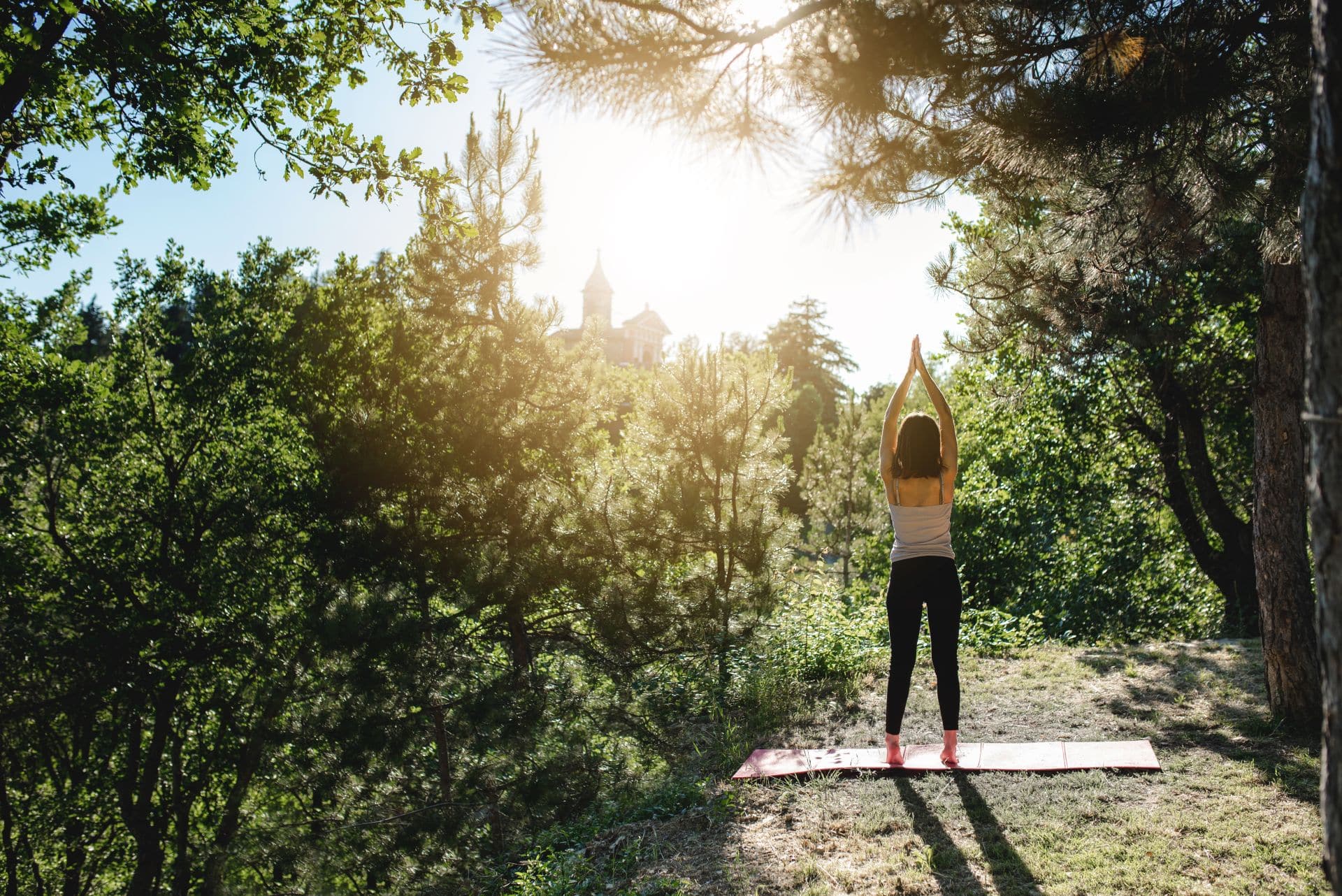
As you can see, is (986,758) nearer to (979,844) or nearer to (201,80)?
(979,844)

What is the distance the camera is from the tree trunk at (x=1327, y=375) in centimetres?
124

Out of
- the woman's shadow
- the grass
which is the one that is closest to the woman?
the woman's shadow

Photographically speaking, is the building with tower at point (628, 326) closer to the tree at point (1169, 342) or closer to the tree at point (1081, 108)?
the tree at point (1169, 342)

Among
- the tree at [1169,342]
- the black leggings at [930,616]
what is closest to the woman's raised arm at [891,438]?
the black leggings at [930,616]

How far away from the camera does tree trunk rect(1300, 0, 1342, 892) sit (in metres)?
1.24

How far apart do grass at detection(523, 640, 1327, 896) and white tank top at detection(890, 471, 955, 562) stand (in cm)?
124

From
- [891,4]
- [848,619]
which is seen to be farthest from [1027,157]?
[848,619]

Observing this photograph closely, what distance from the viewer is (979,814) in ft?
11.3

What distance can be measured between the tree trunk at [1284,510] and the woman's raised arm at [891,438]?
2.25 metres

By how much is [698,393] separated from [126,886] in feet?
38.5

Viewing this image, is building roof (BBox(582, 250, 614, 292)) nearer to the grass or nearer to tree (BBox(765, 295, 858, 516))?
tree (BBox(765, 295, 858, 516))

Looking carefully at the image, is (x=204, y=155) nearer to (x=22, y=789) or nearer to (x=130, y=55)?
(x=130, y=55)

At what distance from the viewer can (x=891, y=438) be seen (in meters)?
3.95

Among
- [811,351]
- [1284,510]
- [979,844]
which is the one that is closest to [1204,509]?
[1284,510]
